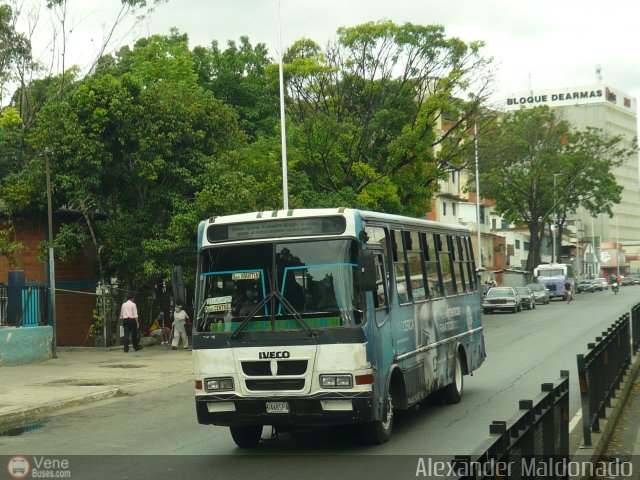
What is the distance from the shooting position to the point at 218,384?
34.2 feet

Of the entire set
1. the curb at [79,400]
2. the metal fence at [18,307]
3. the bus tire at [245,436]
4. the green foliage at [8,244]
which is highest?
the green foliage at [8,244]

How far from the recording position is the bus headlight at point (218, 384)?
34.0 ft

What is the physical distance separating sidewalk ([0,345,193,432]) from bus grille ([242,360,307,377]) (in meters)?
5.79

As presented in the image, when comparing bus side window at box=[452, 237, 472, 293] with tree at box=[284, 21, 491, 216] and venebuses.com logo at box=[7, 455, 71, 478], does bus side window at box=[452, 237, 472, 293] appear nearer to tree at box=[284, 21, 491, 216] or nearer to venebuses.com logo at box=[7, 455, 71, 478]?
venebuses.com logo at box=[7, 455, 71, 478]

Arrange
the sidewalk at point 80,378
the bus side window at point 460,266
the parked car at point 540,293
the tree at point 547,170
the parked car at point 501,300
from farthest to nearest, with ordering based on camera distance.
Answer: the tree at point 547,170 → the parked car at point 540,293 → the parked car at point 501,300 → the sidewalk at point 80,378 → the bus side window at point 460,266

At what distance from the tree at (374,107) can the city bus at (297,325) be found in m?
28.9

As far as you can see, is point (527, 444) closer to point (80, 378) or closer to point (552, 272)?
point (80, 378)

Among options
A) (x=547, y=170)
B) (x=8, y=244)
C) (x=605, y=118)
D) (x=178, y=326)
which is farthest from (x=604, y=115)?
(x=8, y=244)

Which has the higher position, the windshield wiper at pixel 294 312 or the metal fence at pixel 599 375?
the windshield wiper at pixel 294 312

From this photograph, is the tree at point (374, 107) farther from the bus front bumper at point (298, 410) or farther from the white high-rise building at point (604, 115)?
the white high-rise building at point (604, 115)

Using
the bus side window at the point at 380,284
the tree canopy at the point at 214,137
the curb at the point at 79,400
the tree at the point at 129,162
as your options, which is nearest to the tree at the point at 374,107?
the tree canopy at the point at 214,137

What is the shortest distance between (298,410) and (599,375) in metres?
3.62

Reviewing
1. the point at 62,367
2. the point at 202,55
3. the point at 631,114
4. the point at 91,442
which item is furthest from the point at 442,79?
the point at 631,114

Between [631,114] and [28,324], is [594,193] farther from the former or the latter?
[631,114]
